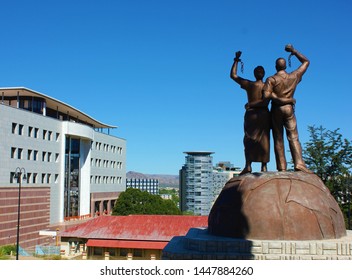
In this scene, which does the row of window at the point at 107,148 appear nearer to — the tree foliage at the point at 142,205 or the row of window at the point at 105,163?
the row of window at the point at 105,163

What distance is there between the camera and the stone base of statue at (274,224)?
10414 millimetres

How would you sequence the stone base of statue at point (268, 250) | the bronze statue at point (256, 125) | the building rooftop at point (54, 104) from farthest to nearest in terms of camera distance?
1. the building rooftop at point (54, 104)
2. the bronze statue at point (256, 125)
3. the stone base of statue at point (268, 250)

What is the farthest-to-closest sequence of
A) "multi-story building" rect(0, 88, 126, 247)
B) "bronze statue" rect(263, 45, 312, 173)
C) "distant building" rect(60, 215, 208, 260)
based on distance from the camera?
"multi-story building" rect(0, 88, 126, 247)
"distant building" rect(60, 215, 208, 260)
"bronze statue" rect(263, 45, 312, 173)

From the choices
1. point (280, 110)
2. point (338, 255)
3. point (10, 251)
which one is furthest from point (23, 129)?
point (338, 255)

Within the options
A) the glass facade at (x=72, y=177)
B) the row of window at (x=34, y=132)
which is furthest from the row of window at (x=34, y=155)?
the glass facade at (x=72, y=177)

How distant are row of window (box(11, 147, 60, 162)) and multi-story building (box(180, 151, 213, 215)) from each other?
3762cm

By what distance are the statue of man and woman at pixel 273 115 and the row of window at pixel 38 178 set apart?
27522 mm

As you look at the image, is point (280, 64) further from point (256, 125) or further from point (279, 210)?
point (279, 210)

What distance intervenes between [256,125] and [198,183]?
213 feet

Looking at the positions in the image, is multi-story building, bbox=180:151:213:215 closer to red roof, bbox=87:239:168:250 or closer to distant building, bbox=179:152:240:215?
distant building, bbox=179:152:240:215

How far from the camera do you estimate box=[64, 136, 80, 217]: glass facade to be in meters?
46.3

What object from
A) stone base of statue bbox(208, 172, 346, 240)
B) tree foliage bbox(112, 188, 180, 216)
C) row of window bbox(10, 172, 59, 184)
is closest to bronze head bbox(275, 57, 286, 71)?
stone base of statue bbox(208, 172, 346, 240)

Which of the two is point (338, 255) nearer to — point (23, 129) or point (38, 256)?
point (38, 256)
